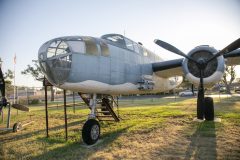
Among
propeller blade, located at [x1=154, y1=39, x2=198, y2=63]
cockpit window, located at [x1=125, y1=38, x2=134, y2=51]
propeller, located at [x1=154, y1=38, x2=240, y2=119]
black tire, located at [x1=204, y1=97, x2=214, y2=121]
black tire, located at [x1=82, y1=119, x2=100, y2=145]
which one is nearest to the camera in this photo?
black tire, located at [x1=82, y1=119, x2=100, y2=145]

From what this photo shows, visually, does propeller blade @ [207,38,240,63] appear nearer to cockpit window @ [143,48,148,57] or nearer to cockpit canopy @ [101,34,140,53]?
cockpit window @ [143,48,148,57]

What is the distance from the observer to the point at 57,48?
6953 mm

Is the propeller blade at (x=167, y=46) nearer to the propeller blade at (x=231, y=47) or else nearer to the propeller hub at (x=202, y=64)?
the propeller hub at (x=202, y=64)

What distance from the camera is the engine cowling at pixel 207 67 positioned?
10.1 m

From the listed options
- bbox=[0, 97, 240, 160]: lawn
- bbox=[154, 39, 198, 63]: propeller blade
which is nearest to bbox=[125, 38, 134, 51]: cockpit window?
bbox=[154, 39, 198, 63]: propeller blade

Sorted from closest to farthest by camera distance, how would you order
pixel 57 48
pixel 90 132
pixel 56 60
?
pixel 56 60 < pixel 57 48 < pixel 90 132

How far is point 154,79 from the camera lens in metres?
12.1

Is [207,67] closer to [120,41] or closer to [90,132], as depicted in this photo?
[120,41]

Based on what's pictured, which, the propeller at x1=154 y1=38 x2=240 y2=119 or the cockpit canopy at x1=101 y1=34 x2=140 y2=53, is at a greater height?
the cockpit canopy at x1=101 y1=34 x2=140 y2=53

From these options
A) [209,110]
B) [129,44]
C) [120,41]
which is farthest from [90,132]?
[209,110]

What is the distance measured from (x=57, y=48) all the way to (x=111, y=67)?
2336 mm

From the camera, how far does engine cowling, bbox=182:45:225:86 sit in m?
10.1

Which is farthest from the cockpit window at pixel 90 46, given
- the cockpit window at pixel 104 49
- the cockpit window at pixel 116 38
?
the cockpit window at pixel 116 38

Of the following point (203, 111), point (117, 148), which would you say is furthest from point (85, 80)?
point (203, 111)
